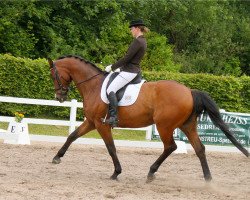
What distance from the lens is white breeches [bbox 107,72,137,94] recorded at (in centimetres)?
984

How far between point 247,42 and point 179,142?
2271 cm

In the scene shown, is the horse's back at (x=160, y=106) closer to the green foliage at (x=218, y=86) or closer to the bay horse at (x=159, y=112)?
the bay horse at (x=159, y=112)

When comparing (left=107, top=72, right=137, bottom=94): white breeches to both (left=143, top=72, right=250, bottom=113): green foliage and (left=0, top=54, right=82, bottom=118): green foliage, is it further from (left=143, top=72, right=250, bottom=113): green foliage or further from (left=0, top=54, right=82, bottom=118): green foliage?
(left=143, top=72, right=250, bottom=113): green foliage

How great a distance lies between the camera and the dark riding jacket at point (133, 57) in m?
9.74

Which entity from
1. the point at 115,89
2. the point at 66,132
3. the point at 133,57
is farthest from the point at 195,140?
the point at 66,132

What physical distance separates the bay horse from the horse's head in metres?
0.26

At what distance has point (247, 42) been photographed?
118 ft

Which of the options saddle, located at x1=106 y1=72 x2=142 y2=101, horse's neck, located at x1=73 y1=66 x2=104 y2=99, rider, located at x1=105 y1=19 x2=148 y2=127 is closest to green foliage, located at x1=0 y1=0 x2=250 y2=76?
horse's neck, located at x1=73 y1=66 x2=104 y2=99

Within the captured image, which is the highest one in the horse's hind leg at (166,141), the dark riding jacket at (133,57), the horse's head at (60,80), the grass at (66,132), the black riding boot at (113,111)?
the dark riding jacket at (133,57)

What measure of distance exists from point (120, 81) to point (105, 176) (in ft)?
5.51

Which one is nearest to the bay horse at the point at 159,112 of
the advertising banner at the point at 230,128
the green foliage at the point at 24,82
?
the advertising banner at the point at 230,128

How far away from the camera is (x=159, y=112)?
968 cm

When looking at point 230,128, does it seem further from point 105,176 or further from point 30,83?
point 30,83

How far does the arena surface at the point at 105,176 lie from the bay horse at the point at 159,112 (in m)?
0.41
